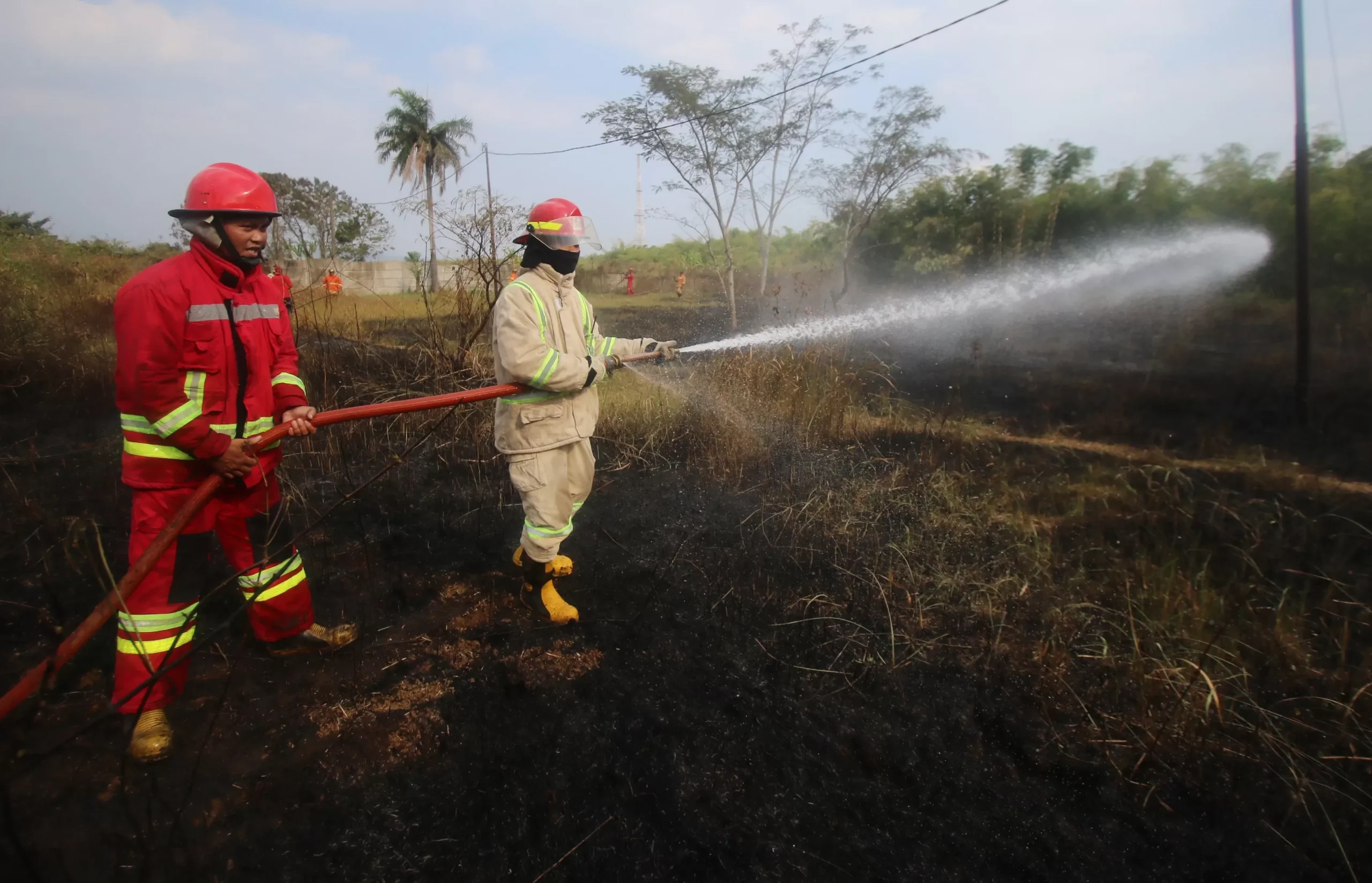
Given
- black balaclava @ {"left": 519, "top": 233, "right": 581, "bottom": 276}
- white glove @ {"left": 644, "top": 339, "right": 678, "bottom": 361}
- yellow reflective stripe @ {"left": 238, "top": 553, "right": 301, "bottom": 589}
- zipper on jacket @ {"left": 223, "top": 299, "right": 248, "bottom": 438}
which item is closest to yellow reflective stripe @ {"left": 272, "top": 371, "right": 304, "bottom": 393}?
zipper on jacket @ {"left": 223, "top": 299, "right": 248, "bottom": 438}

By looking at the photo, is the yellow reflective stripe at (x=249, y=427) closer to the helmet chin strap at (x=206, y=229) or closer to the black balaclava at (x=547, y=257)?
the helmet chin strap at (x=206, y=229)

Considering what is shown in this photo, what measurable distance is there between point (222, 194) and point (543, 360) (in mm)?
1281

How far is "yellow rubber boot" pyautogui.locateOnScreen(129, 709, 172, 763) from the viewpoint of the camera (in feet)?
7.44

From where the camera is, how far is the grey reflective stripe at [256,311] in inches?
95.7

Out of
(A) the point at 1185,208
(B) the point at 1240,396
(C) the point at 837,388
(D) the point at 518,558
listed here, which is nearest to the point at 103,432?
(D) the point at 518,558

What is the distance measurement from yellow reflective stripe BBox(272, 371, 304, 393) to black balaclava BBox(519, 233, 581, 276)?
110 cm

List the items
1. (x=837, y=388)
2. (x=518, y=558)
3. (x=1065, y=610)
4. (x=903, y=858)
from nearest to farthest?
(x=903, y=858), (x=1065, y=610), (x=518, y=558), (x=837, y=388)

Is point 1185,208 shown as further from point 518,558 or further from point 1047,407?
point 518,558

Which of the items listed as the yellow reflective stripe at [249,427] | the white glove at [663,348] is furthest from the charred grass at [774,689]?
the white glove at [663,348]

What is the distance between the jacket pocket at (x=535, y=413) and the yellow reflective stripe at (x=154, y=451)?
1289 mm

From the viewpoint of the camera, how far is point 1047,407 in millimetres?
6988

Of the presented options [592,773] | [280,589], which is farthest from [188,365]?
[592,773]

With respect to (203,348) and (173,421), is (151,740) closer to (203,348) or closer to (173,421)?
(173,421)

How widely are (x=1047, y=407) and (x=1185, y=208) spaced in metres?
5.56
